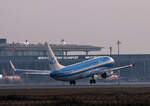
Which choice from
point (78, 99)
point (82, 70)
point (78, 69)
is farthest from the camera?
point (82, 70)

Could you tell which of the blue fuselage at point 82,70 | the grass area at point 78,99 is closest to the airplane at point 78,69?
the blue fuselage at point 82,70

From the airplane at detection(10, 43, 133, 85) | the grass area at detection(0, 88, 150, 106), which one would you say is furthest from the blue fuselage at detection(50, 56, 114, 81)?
the grass area at detection(0, 88, 150, 106)

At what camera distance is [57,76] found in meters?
99.1

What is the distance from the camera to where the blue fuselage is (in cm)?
9942

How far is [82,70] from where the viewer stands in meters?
103

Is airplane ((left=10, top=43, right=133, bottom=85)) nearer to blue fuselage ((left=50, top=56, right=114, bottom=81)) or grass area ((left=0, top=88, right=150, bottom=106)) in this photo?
blue fuselage ((left=50, top=56, right=114, bottom=81))

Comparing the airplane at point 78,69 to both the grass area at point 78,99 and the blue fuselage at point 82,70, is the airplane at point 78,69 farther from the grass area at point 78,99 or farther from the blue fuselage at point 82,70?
the grass area at point 78,99

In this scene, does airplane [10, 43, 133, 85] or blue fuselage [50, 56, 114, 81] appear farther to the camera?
airplane [10, 43, 133, 85]

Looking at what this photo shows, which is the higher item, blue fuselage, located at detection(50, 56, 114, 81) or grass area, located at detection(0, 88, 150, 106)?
blue fuselage, located at detection(50, 56, 114, 81)

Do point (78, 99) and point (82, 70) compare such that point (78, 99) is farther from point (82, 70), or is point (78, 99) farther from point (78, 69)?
point (82, 70)

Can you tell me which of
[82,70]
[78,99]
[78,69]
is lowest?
[78,99]

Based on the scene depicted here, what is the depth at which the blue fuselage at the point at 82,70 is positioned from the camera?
9942 cm

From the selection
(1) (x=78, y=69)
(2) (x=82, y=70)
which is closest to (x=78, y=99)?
(1) (x=78, y=69)

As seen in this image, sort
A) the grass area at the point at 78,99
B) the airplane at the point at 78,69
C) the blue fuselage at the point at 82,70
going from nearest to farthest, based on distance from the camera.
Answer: the grass area at the point at 78,99 < the blue fuselage at the point at 82,70 < the airplane at the point at 78,69
